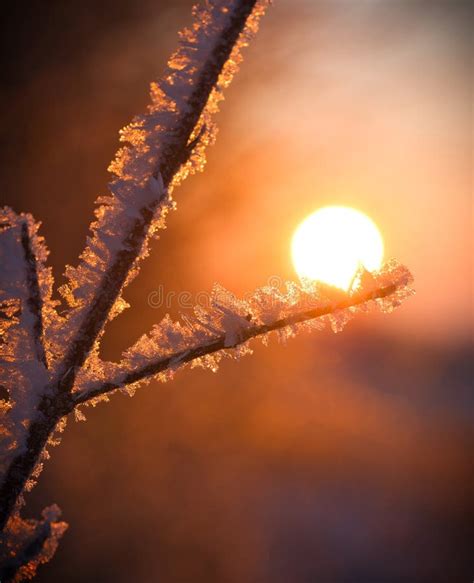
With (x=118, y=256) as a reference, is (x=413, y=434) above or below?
above

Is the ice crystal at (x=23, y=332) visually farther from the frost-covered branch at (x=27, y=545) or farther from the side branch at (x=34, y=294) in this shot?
the frost-covered branch at (x=27, y=545)

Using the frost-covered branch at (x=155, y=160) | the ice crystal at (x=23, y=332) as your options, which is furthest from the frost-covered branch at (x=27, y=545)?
the frost-covered branch at (x=155, y=160)

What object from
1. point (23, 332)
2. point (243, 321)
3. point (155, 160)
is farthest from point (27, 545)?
point (155, 160)

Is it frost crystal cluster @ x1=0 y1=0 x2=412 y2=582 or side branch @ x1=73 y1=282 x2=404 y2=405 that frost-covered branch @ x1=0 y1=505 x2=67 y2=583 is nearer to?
frost crystal cluster @ x1=0 y1=0 x2=412 y2=582

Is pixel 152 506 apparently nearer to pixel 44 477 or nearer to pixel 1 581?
pixel 44 477

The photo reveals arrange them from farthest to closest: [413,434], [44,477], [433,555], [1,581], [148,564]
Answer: [413,434] → [433,555] → [148,564] → [44,477] → [1,581]

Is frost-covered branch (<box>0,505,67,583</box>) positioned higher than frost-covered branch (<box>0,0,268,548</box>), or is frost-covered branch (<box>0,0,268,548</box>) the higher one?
frost-covered branch (<box>0,0,268,548</box>)

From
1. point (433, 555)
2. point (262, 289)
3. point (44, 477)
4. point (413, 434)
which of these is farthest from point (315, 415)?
point (262, 289)

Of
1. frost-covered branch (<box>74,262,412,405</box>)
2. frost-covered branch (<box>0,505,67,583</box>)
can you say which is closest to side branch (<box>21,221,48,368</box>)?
frost-covered branch (<box>74,262,412,405</box>)
